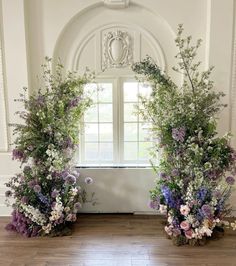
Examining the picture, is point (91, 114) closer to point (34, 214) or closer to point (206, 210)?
point (34, 214)

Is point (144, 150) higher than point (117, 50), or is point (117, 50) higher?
point (117, 50)

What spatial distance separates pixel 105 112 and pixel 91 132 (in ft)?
1.13

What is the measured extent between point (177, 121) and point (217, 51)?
1115mm

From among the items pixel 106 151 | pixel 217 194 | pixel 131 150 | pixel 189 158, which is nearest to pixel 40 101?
pixel 106 151

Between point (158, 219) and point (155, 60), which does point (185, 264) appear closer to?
point (158, 219)

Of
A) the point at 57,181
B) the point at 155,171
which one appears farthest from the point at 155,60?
the point at 57,181

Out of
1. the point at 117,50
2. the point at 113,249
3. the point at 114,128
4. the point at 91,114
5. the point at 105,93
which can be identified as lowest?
the point at 113,249

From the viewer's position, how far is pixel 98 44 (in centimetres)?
388

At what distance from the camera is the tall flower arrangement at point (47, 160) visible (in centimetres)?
335

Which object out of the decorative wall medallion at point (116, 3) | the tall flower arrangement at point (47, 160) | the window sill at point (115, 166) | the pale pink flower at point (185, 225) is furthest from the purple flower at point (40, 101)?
the pale pink flower at point (185, 225)

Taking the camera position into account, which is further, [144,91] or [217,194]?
[144,91]

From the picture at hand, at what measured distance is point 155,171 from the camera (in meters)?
3.66

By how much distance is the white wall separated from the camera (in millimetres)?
3629

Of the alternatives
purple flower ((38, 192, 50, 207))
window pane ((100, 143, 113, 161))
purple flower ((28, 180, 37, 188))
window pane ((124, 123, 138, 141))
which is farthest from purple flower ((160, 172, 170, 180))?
purple flower ((28, 180, 37, 188))
